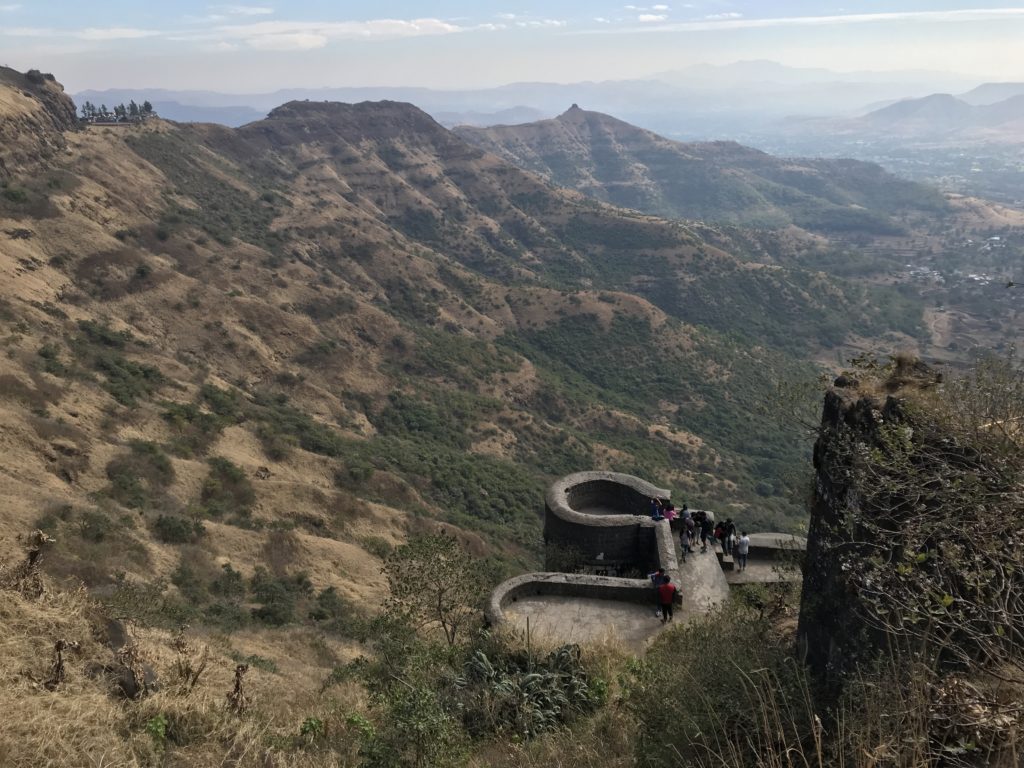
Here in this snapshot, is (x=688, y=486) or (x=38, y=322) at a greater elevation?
(x=38, y=322)

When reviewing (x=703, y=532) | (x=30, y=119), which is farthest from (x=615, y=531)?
(x=30, y=119)

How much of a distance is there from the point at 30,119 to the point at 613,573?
60.4m

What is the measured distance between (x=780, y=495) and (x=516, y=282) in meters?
44.1

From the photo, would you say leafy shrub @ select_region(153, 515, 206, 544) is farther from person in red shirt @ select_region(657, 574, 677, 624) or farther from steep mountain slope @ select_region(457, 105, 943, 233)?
steep mountain slope @ select_region(457, 105, 943, 233)

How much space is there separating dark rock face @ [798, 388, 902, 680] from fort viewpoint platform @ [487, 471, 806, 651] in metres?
3.05

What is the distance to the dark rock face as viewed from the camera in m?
7.26

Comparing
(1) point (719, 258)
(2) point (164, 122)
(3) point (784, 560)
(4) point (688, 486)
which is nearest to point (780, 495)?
(4) point (688, 486)

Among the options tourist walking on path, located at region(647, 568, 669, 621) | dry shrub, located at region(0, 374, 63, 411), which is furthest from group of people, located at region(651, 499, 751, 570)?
dry shrub, located at region(0, 374, 63, 411)

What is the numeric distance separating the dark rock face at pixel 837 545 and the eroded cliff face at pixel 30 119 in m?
55.2

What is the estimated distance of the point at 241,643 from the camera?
14.0 m

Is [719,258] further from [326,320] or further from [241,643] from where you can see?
[241,643]

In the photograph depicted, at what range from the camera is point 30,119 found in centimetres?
5028

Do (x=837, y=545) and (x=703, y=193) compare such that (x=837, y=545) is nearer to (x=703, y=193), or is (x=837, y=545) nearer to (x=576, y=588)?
(x=576, y=588)

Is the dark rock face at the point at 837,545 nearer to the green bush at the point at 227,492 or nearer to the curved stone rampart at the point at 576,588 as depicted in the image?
the curved stone rampart at the point at 576,588
